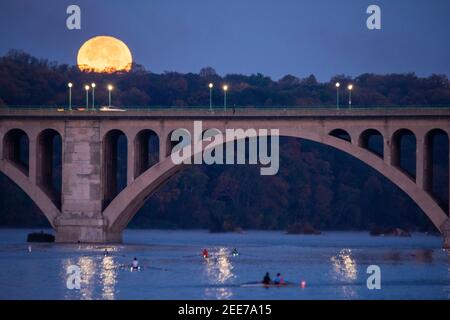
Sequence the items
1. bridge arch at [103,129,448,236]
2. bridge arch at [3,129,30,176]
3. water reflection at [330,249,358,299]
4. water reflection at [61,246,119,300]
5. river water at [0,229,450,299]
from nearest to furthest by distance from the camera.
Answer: water reflection at [61,246,119,300], river water at [0,229,450,299], water reflection at [330,249,358,299], bridge arch at [103,129,448,236], bridge arch at [3,129,30,176]

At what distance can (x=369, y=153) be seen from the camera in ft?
377

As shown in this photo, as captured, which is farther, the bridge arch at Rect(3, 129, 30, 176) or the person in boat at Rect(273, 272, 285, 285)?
the bridge arch at Rect(3, 129, 30, 176)

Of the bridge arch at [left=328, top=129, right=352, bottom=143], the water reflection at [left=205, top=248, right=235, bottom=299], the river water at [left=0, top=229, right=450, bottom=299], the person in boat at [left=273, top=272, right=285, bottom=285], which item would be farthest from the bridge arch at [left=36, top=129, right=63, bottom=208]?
the person in boat at [left=273, top=272, right=285, bottom=285]

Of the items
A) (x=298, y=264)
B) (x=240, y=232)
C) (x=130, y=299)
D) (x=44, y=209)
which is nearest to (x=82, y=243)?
(x=44, y=209)

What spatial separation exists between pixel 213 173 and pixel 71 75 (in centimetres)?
2138

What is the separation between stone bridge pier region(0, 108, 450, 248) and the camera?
116062mm

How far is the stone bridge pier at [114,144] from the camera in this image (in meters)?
116

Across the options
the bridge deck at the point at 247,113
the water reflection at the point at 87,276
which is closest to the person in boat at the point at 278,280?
the water reflection at the point at 87,276

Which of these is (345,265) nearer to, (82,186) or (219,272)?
(219,272)

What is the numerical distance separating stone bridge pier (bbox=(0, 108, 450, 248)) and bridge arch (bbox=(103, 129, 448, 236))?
75 millimetres

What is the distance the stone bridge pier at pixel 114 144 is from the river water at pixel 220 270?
2944mm

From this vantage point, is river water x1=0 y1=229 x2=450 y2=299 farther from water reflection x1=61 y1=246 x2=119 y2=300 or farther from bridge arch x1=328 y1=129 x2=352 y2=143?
bridge arch x1=328 y1=129 x2=352 y2=143

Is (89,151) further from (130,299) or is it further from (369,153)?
(130,299)

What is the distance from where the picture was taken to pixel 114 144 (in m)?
126
